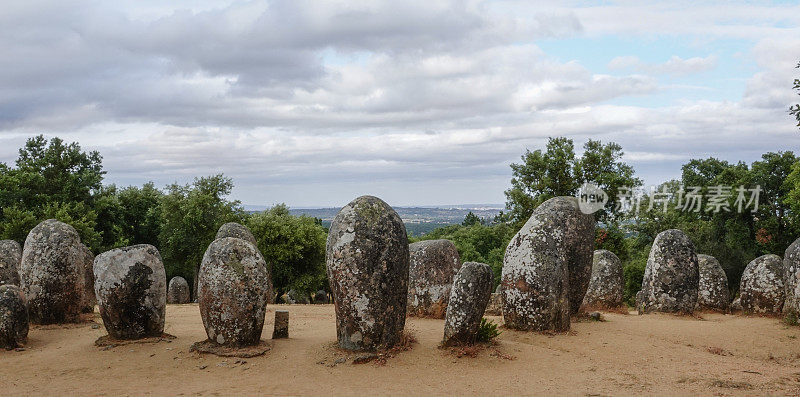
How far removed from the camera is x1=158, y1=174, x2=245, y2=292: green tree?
35.0 meters

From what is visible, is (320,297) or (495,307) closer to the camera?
(495,307)

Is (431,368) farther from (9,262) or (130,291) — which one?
(9,262)

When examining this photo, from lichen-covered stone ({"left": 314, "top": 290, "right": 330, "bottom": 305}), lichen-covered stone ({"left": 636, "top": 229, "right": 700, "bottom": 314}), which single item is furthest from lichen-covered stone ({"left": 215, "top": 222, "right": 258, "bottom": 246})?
lichen-covered stone ({"left": 636, "top": 229, "right": 700, "bottom": 314})

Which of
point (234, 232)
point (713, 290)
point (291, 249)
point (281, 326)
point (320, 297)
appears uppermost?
point (234, 232)

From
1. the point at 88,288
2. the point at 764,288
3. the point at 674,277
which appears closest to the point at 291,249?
the point at 88,288

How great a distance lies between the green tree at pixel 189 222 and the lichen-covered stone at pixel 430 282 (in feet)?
62.8

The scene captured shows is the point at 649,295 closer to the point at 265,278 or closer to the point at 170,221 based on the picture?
the point at 265,278

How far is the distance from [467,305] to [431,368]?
1701mm

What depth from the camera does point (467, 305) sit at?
12.8 metres

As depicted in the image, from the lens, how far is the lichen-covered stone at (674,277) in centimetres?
2064

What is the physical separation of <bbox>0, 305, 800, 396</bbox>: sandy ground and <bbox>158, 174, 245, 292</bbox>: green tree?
62.6 ft

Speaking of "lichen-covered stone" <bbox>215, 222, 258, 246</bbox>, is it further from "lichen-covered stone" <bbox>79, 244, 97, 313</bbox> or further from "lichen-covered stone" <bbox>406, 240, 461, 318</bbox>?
"lichen-covered stone" <bbox>406, 240, 461, 318</bbox>

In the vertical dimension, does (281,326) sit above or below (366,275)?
below

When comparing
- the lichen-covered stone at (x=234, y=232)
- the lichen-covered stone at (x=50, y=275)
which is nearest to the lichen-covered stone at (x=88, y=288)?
the lichen-covered stone at (x=50, y=275)
